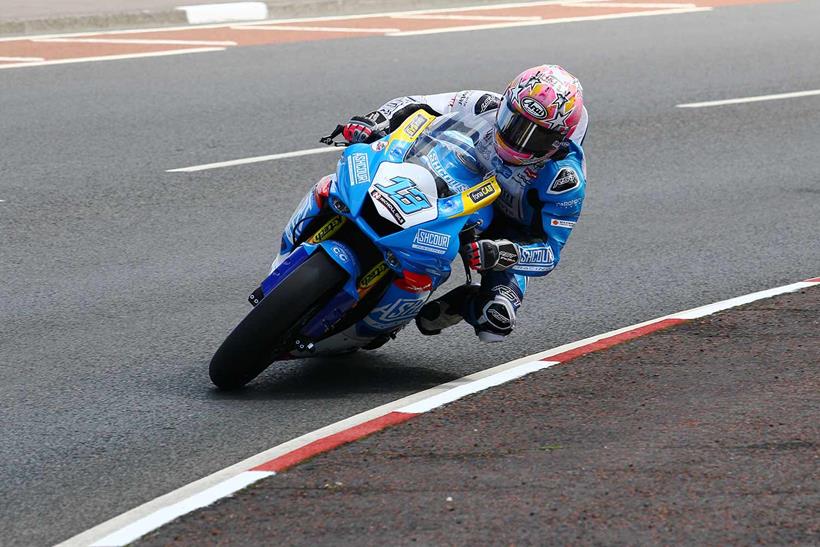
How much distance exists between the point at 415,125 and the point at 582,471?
2.11 metres

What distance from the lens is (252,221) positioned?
31.0 ft

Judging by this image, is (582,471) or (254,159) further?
(254,159)

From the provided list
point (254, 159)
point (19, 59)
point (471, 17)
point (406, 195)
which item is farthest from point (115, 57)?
point (406, 195)

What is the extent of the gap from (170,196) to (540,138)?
437cm

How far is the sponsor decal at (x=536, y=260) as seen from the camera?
21.2 feet

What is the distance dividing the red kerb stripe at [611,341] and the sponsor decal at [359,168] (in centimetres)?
124

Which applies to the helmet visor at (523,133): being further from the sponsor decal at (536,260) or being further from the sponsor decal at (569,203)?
the sponsor decal at (536,260)

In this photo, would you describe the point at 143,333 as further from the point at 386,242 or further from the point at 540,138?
the point at 540,138

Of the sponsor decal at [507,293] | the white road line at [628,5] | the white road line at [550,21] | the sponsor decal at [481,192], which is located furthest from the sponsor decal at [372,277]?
the white road line at [628,5]

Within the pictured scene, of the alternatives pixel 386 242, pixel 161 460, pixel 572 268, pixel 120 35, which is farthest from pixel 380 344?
pixel 120 35

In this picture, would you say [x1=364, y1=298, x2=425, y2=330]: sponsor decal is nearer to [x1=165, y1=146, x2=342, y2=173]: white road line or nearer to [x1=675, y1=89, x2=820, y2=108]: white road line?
[x1=165, y1=146, x2=342, y2=173]: white road line

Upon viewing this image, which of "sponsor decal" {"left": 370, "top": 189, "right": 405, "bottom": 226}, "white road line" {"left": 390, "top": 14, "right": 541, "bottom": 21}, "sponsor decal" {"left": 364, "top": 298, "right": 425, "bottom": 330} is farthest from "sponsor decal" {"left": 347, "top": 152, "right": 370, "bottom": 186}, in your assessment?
"white road line" {"left": 390, "top": 14, "right": 541, "bottom": 21}

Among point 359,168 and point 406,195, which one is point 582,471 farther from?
point 359,168

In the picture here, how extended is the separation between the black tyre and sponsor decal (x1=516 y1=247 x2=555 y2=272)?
2.90 feet
